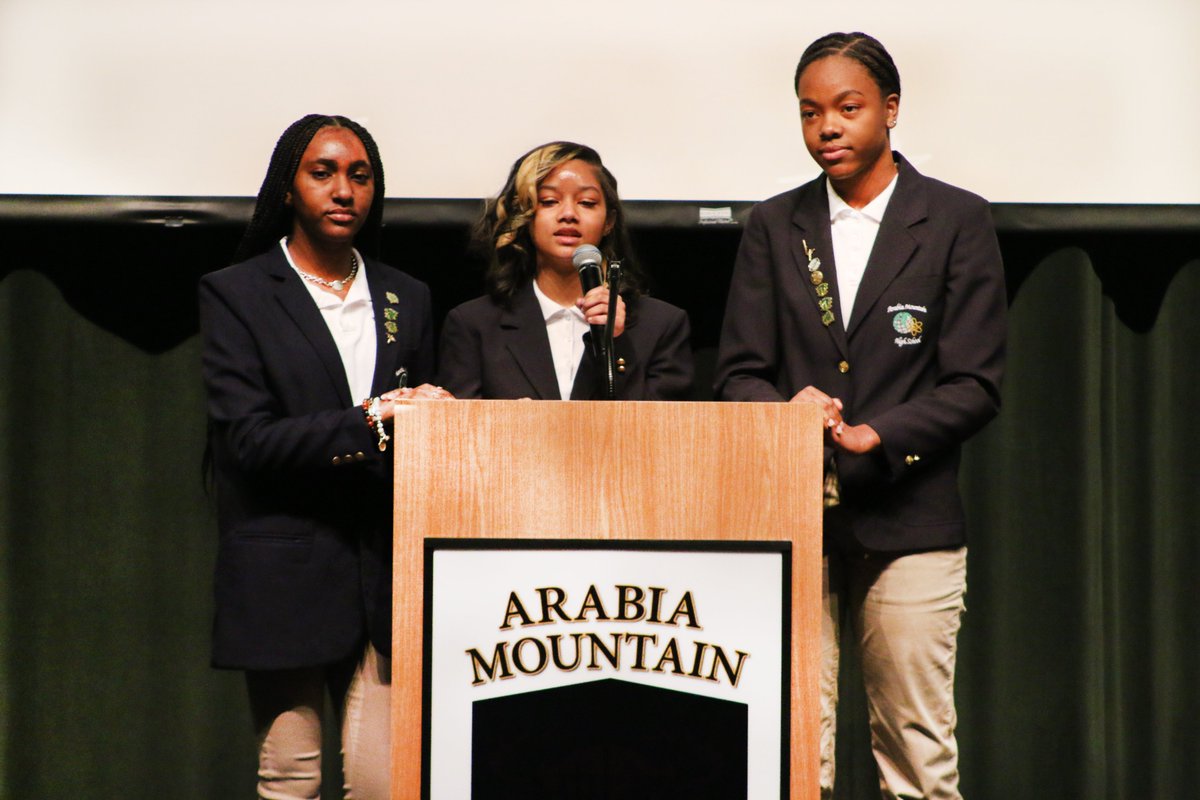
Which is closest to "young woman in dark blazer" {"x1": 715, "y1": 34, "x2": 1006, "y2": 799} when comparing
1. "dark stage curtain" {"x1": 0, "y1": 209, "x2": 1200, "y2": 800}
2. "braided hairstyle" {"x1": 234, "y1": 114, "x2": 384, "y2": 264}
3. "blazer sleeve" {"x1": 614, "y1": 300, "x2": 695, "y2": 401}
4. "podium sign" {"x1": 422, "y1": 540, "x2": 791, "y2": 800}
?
"blazer sleeve" {"x1": 614, "y1": 300, "x2": 695, "y2": 401}

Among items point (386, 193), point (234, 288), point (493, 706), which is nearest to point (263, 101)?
point (386, 193)

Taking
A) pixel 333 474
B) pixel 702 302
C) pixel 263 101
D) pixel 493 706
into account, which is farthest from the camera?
pixel 702 302

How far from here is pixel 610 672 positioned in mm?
1800

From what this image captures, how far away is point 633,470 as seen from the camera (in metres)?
1.83

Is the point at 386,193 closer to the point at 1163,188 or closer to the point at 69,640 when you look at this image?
the point at 69,640

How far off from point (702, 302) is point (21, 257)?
1948 millimetres

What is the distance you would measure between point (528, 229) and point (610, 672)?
1203 mm

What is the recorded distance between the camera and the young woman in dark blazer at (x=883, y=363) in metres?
2.21

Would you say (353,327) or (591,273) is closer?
(591,273)

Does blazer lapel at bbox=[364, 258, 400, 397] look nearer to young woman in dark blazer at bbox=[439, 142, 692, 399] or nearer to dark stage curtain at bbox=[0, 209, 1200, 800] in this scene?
young woman in dark blazer at bbox=[439, 142, 692, 399]

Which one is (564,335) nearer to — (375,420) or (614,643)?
(375,420)

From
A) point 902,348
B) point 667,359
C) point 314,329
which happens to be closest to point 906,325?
point 902,348

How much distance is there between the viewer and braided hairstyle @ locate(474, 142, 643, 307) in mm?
2646

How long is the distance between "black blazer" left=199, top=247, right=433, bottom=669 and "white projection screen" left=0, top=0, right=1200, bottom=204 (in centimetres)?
81
